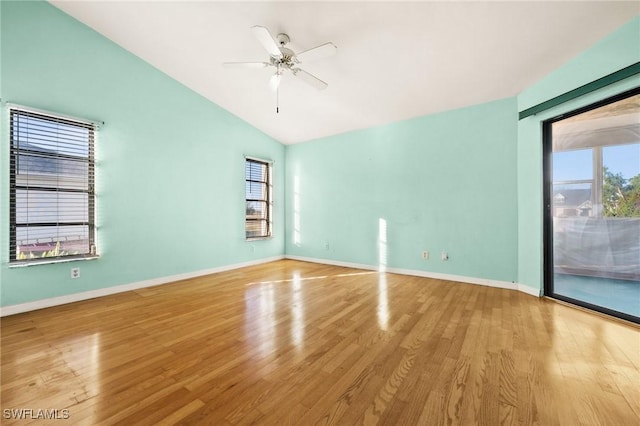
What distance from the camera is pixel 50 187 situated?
3.19 m

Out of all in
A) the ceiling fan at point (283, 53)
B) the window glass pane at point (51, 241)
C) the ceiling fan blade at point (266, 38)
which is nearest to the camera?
the ceiling fan blade at point (266, 38)

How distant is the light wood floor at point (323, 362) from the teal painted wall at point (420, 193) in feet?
3.71

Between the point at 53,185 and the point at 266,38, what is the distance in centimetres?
333

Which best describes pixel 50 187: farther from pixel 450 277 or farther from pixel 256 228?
pixel 450 277

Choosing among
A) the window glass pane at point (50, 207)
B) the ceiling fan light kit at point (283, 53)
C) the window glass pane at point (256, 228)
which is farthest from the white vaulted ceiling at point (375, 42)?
the window glass pane at point (256, 228)

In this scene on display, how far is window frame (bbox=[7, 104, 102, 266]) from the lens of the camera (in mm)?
2916

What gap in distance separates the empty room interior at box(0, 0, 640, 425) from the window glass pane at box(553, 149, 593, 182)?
0.09 ft

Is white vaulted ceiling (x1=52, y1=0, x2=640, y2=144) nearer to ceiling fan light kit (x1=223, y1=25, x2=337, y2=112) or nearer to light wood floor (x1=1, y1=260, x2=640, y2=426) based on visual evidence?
ceiling fan light kit (x1=223, y1=25, x2=337, y2=112)

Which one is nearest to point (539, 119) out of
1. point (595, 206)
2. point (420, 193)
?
point (595, 206)

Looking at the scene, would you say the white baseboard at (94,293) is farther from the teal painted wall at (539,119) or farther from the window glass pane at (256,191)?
the teal painted wall at (539,119)

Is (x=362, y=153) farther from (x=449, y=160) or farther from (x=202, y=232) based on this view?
(x=202, y=232)

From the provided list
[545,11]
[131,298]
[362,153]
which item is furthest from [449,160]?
[131,298]

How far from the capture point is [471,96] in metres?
3.90

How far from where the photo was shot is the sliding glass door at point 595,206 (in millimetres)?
2713
